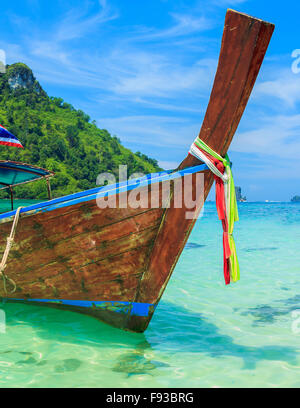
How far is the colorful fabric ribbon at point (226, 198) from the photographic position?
2986 millimetres

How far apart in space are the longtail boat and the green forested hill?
4489 centimetres

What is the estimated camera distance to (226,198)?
305 centimetres

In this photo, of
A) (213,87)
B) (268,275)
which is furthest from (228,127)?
(268,275)

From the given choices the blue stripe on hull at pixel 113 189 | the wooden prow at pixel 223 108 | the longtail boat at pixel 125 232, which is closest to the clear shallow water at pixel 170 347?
the longtail boat at pixel 125 232

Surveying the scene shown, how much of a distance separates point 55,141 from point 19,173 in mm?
61096

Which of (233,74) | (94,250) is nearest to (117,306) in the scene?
(94,250)

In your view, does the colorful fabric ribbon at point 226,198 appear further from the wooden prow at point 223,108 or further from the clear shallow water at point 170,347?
the clear shallow water at point 170,347

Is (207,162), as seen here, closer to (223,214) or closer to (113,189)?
(223,214)

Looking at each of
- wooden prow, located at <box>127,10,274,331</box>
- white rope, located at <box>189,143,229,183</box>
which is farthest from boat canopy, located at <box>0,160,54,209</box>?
white rope, located at <box>189,143,229,183</box>

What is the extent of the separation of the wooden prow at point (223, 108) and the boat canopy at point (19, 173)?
91.7 inches

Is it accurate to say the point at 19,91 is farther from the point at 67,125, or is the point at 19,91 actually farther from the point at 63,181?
the point at 63,181

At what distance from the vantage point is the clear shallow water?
293cm

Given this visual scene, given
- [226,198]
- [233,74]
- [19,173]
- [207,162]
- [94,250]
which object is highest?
[19,173]

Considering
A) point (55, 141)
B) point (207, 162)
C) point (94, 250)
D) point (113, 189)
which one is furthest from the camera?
point (55, 141)
